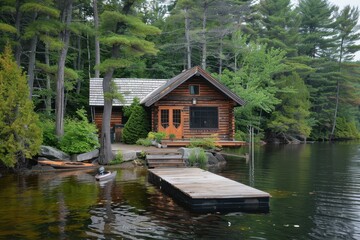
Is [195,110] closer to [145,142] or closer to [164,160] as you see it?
[145,142]

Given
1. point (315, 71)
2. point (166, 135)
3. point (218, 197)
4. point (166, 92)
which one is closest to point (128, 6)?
point (166, 92)

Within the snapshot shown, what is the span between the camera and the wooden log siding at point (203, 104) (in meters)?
29.1

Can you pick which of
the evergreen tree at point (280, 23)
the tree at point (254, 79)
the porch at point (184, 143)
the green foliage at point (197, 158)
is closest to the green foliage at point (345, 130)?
the evergreen tree at point (280, 23)

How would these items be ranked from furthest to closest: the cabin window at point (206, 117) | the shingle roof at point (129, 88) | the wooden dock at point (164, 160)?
the shingle roof at point (129, 88) → the cabin window at point (206, 117) → the wooden dock at point (164, 160)

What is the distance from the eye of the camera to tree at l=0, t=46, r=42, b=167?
1939cm

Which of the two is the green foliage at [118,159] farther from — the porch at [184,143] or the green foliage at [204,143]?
the green foliage at [204,143]

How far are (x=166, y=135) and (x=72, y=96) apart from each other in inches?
620

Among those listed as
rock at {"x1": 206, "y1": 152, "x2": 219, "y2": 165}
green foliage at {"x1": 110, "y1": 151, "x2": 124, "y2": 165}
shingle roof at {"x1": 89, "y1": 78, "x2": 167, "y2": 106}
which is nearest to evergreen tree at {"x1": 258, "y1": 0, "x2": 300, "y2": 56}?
shingle roof at {"x1": 89, "y1": 78, "x2": 167, "y2": 106}

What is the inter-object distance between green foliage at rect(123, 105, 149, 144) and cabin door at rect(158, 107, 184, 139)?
1.73 meters

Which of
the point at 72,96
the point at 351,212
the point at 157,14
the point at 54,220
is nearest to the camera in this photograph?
the point at 54,220

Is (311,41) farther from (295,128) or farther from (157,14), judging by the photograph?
(157,14)

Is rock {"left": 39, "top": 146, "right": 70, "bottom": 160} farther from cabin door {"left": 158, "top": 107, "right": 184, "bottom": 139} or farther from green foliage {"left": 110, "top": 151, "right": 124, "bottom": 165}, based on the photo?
cabin door {"left": 158, "top": 107, "right": 184, "bottom": 139}

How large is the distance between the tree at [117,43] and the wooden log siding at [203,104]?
6734 millimetres

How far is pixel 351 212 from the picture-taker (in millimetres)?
11789
